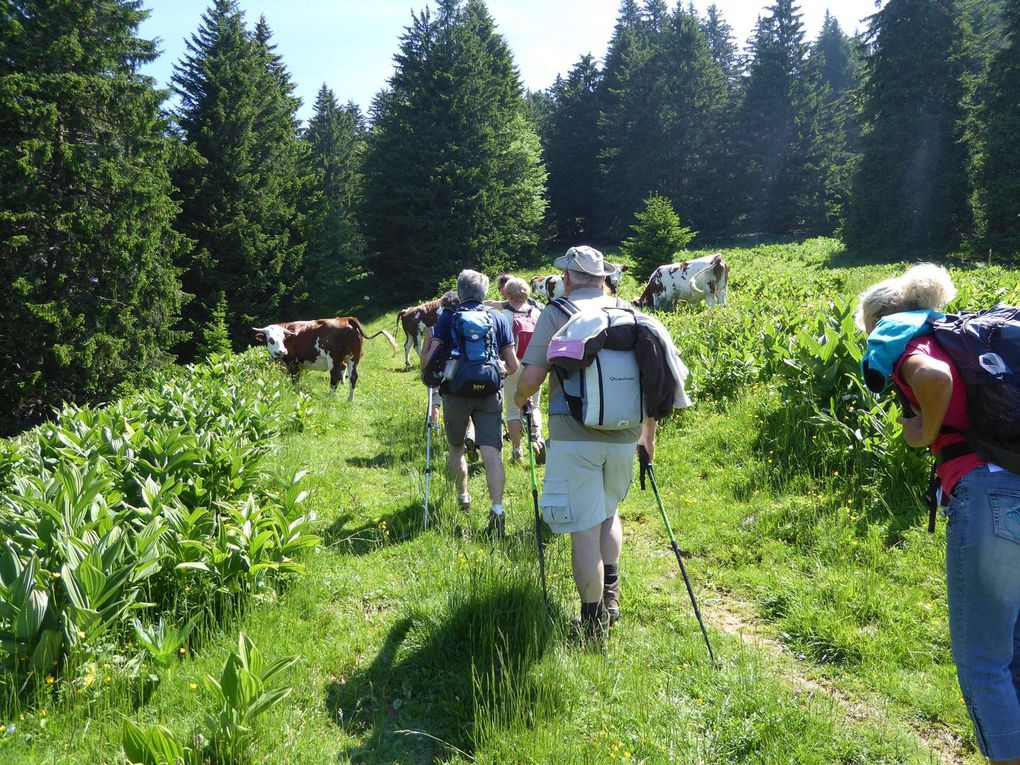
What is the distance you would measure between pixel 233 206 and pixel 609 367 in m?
30.6

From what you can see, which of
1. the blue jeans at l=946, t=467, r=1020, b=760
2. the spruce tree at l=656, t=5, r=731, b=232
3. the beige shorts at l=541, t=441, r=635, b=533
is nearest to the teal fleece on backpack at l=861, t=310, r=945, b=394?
the blue jeans at l=946, t=467, r=1020, b=760

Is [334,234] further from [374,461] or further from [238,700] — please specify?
[238,700]

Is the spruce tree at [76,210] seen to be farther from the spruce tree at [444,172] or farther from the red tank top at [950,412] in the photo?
the red tank top at [950,412]

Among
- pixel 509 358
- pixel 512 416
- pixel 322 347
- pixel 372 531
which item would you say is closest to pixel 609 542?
pixel 509 358

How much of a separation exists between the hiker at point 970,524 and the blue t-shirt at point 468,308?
12.0 ft

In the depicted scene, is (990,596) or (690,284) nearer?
(990,596)

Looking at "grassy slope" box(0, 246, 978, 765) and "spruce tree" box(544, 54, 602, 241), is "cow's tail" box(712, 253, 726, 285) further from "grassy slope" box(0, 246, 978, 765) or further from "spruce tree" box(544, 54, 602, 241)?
"spruce tree" box(544, 54, 602, 241)

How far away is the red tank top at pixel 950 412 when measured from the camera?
238cm

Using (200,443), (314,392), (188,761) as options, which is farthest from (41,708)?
(314,392)

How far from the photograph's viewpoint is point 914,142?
3186cm

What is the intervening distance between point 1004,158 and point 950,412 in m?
32.8

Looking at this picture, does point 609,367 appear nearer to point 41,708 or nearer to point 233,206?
point 41,708

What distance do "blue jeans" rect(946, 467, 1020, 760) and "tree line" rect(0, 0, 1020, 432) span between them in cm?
2091

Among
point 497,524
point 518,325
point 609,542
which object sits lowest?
point 497,524
